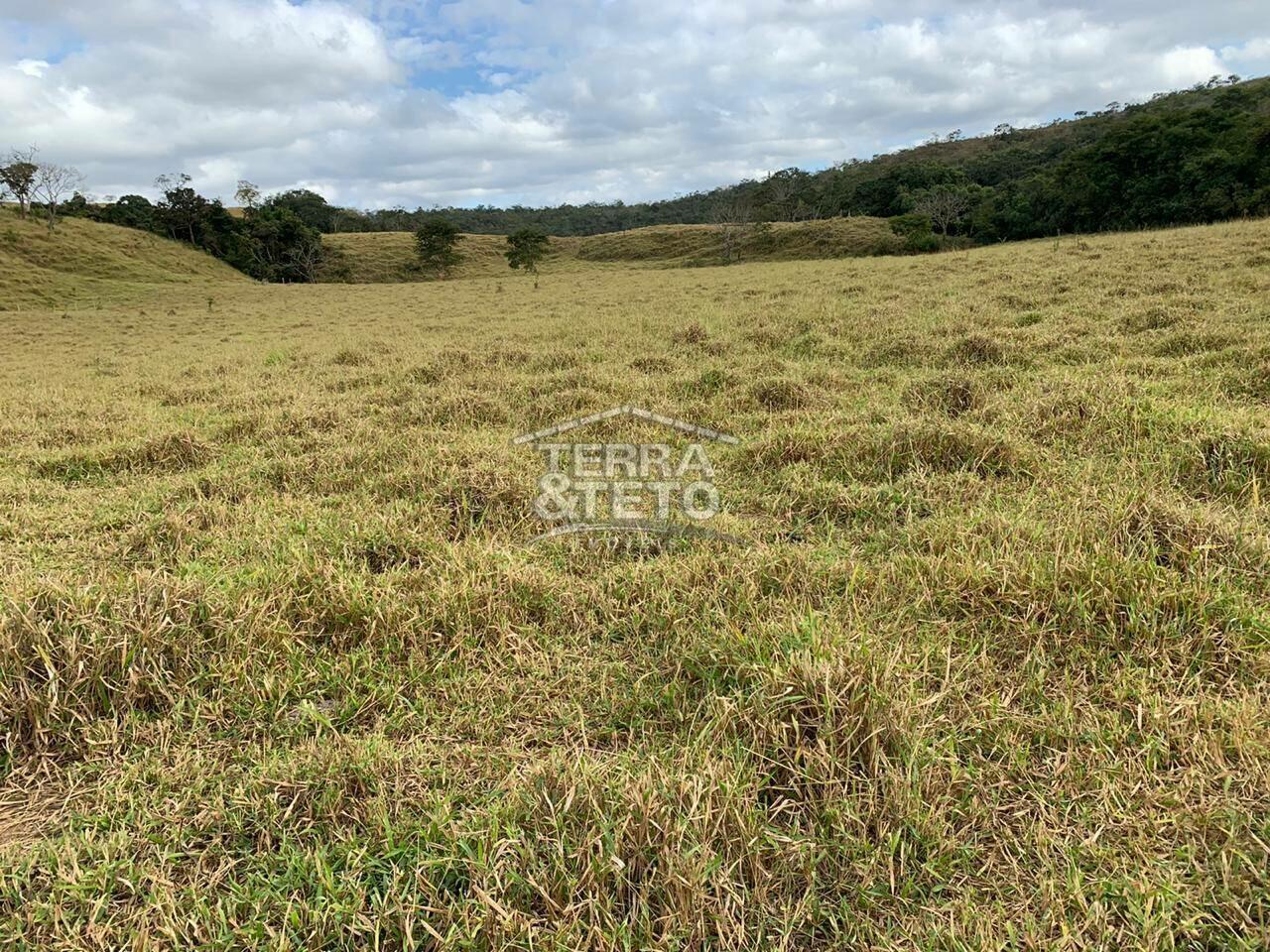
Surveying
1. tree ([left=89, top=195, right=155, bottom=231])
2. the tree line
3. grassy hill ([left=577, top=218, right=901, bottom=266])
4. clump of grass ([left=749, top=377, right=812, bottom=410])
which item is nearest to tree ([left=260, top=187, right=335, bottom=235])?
the tree line

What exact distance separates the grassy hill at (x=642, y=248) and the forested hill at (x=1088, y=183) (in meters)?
5.76

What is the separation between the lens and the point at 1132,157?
1363 inches

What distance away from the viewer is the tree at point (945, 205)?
158 ft

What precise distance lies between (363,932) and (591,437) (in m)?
4.22

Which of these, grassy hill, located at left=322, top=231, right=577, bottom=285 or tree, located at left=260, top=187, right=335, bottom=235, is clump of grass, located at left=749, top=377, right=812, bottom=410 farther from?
tree, located at left=260, top=187, right=335, bottom=235

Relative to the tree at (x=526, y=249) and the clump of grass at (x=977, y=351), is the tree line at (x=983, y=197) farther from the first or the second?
the clump of grass at (x=977, y=351)

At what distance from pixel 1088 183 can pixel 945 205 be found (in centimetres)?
1455

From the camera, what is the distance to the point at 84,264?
41375 mm

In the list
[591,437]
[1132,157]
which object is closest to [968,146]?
[1132,157]

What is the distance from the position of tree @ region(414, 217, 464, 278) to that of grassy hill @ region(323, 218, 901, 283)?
3.85 ft

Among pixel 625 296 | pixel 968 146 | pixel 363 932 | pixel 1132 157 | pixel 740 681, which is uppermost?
pixel 968 146

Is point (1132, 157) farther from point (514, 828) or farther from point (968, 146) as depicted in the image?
point (968, 146)

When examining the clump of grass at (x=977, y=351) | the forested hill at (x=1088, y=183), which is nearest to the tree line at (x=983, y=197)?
the forested hill at (x=1088, y=183)

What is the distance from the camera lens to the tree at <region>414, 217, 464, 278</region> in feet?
189
